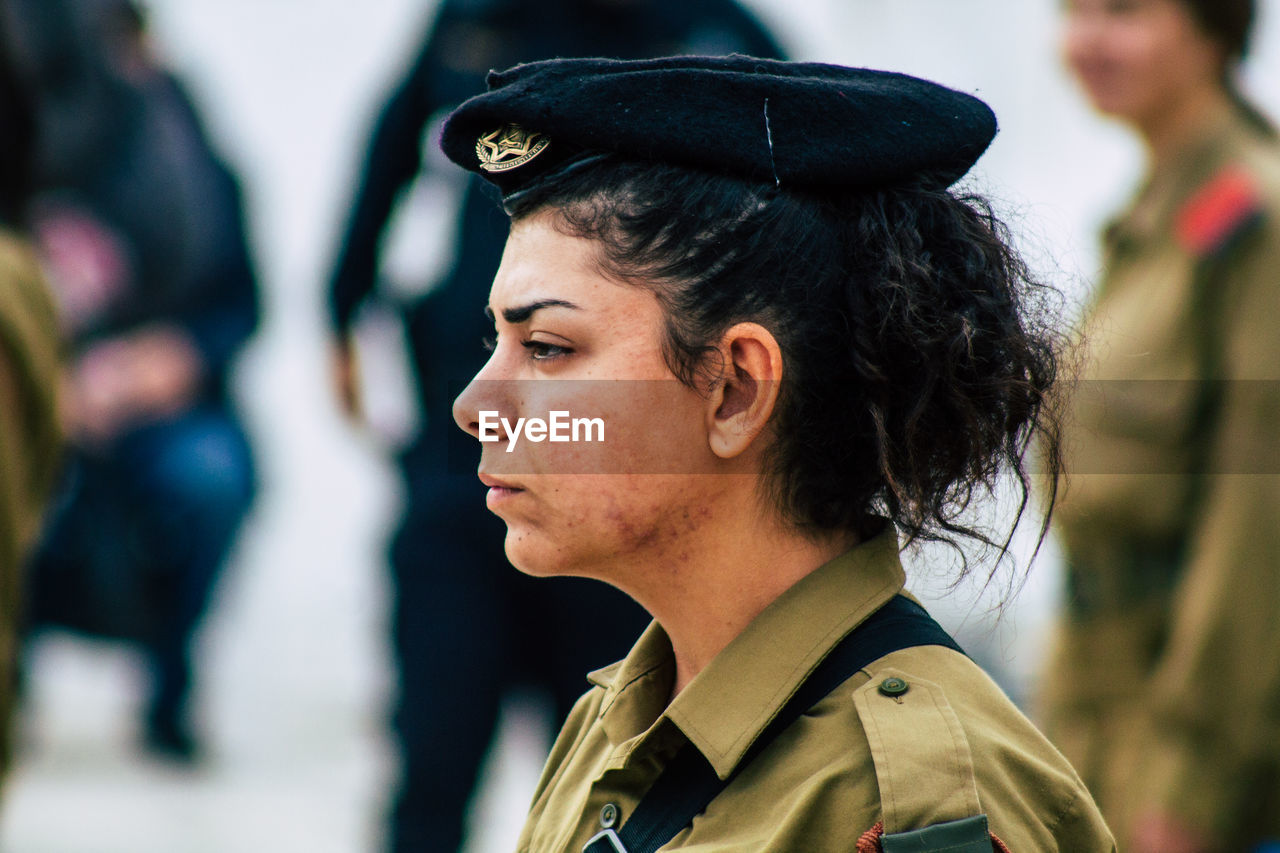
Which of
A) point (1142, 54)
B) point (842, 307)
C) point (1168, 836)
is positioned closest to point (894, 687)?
point (842, 307)

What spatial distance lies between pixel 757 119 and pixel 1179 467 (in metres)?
1.84

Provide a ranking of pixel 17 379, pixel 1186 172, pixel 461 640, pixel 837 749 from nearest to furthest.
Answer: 1. pixel 837 749
2. pixel 17 379
3. pixel 1186 172
4. pixel 461 640

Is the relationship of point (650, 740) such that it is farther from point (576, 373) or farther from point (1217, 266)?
point (1217, 266)

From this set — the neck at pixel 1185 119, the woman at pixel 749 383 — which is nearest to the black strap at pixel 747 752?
the woman at pixel 749 383

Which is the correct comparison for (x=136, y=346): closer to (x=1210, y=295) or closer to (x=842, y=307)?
(x=1210, y=295)

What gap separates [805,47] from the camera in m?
6.34

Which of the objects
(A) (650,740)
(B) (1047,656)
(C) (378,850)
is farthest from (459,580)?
(A) (650,740)

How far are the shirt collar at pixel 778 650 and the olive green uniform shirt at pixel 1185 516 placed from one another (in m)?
1.26

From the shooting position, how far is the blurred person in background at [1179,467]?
3.00 meters

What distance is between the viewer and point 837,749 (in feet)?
5.03

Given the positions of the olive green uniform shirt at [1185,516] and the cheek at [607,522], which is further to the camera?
the olive green uniform shirt at [1185,516]

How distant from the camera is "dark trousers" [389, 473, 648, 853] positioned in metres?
3.40

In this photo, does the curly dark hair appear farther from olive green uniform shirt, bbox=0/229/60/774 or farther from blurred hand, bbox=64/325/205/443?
blurred hand, bbox=64/325/205/443

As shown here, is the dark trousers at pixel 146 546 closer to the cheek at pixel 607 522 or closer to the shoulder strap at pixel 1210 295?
the shoulder strap at pixel 1210 295
